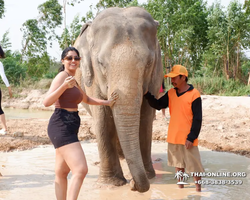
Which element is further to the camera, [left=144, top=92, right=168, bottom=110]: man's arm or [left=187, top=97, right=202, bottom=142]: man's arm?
[left=144, top=92, right=168, bottom=110]: man's arm

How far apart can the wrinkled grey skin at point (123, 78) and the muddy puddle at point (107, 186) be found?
0.36m

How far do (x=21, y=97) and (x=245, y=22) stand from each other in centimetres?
1407

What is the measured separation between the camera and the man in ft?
14.1

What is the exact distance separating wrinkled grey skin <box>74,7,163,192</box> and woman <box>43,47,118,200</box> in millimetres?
637

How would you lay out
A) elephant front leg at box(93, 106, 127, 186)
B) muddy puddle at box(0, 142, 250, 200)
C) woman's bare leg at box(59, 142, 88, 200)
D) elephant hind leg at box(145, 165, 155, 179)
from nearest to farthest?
woman's bare leg at box(59, 142, 88, 200) → muddy puddle at box(0, 142, 250, 200) → elephant front leg at box(93, 106, 127, 186) → elephant hind leg at box(145, 165, 155, 179)

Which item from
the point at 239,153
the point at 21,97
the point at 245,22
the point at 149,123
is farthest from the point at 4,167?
the point at 245,22

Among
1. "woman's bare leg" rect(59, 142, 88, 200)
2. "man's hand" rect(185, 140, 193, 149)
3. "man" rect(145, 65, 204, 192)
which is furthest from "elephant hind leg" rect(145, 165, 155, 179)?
"woman's bare leg" rect(59, 142, 88, 200)

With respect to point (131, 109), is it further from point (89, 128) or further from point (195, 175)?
point (89, 128)

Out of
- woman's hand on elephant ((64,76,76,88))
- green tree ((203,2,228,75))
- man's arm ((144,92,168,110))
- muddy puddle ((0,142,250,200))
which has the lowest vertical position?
muddy puddle ((0,142,250,200))

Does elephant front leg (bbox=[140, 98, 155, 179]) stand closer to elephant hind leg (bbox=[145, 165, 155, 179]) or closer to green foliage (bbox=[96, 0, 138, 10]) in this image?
elephant hind leg (bbox=[145, 165, 155, 179])

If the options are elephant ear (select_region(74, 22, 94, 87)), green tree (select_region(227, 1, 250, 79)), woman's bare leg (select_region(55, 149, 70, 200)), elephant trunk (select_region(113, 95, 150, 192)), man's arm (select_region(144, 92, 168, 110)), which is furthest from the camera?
green tree (select_region(227, 1, 250, 79))

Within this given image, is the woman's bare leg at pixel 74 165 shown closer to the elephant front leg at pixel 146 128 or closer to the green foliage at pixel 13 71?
the elephant front leg at pixel 146 128

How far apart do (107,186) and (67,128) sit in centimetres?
191

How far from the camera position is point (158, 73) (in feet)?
16.4
